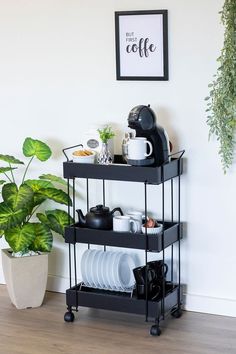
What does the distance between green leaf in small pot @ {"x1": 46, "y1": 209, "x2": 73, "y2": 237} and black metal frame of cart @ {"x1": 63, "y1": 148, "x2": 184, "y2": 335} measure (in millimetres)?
133

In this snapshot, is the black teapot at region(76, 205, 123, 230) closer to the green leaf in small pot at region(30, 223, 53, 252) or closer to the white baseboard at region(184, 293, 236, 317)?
the green leaf in small pot at region(30, 223, 53, 252)

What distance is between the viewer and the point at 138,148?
3891 millimetres

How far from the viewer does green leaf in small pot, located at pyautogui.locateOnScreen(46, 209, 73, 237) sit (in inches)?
171

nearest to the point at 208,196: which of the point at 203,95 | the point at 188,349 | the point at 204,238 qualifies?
the point at 204,238

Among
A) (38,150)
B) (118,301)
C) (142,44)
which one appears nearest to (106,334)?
(118,301)

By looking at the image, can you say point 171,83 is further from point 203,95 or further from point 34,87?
point 34,87

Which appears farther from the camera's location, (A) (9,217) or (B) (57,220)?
(B) (57,220)

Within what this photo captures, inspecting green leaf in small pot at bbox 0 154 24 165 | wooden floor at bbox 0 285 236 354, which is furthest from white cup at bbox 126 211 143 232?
green leaf in small pot at bbox 0 154 24 165

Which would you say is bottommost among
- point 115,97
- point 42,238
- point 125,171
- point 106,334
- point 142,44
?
point 106,334

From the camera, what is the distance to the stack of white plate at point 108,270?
414 centimetres

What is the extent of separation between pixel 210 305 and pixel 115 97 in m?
1.21

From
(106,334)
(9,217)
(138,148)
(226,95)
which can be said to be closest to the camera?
(226,95)

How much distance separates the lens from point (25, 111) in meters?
4.57

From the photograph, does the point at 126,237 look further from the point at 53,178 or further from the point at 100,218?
the point at 53,178
